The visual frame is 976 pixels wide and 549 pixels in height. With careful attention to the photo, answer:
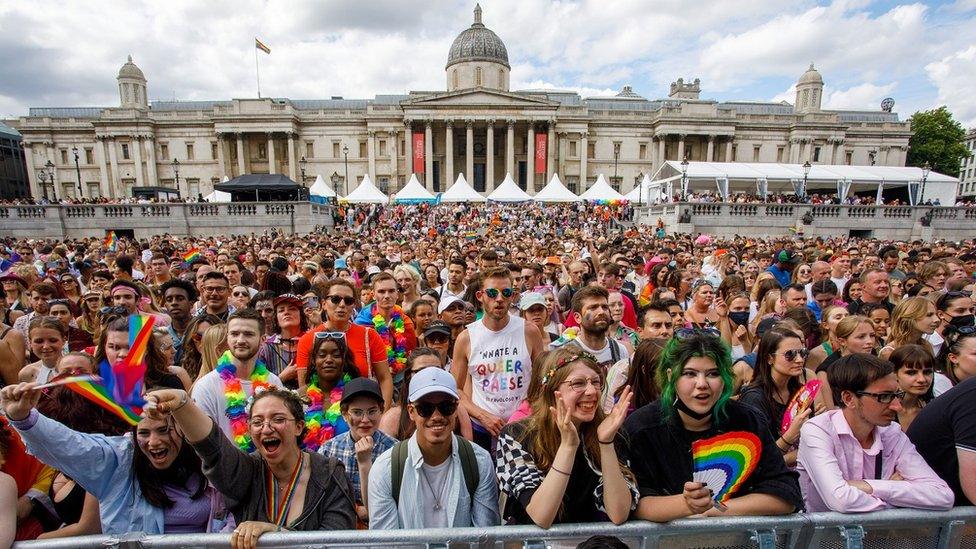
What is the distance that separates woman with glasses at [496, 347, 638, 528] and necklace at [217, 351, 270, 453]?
190 centimetres

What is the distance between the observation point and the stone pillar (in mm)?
56669

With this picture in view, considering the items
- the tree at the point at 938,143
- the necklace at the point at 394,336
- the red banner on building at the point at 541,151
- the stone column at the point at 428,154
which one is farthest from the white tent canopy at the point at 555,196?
the tree at the point at 938,143

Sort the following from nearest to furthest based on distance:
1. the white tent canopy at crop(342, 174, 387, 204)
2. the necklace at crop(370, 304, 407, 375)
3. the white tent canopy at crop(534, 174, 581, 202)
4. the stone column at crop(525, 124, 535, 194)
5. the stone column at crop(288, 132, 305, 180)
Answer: the necklace at crop(370, 304, 407, 375) < the white tent canopy at crop(342, 174, 387, 204) < the white tent canopy at crop(534, 174, 581, 202) < the stone column at crop(525, 124, 535, 194) < the stone column at crop(288, 132, 305, 180)

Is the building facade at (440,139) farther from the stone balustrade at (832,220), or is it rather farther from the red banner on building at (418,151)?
the stone balustrade at (832,220)

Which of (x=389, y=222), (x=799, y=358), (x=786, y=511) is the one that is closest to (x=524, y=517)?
(x=786, y=511)

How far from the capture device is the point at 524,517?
2.57 meters

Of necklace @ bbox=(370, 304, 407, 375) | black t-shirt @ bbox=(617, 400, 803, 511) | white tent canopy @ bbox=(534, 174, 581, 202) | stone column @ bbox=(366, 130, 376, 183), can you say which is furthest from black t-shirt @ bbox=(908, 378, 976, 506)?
stone column @ bbox=(366, 130, 376, 183)

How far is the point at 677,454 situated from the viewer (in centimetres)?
243

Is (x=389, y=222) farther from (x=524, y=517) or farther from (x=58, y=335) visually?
(x=524, y=517)

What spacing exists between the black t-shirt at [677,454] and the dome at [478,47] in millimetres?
65972

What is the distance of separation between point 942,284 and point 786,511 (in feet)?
25.6

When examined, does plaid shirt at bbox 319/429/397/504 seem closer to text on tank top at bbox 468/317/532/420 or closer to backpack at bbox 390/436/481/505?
backpack at bbox 390/436/481/505

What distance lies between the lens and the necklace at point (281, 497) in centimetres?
250

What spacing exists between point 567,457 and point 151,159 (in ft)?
239
